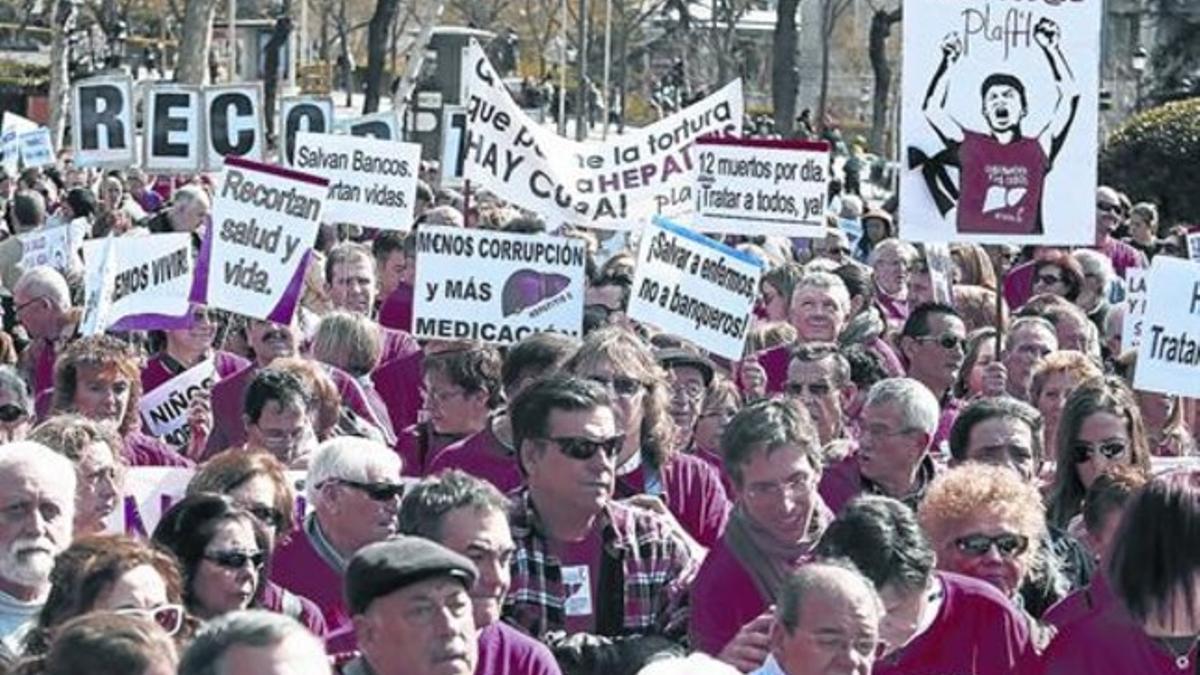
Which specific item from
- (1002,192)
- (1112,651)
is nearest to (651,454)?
(1112,651)

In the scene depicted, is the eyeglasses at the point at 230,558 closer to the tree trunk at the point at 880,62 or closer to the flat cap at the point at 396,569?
the flat cap at the point at 396,569

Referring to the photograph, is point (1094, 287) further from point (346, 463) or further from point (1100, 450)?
point (346, 463)

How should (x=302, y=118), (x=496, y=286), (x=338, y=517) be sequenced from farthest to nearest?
(x=302, y=118) → (x=496, y=286) → (x=338, y=517)

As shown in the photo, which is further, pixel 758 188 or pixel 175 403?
pixel 758 188

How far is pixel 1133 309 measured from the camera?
14344mm

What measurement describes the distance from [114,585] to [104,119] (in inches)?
594

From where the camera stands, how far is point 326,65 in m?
68.9

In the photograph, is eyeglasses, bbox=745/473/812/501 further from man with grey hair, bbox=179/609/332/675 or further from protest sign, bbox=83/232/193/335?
protest sign, bbox=83/232/193/335

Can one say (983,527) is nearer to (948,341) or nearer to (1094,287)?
(948,341)

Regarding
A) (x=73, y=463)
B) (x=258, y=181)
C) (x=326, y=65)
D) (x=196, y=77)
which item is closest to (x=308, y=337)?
(x=258, y=181)

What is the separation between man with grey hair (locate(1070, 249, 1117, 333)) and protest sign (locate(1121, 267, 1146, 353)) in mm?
994

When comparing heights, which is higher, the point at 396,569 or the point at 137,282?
the point at 137,282

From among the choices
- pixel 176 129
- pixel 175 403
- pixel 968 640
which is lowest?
pixel 968 640

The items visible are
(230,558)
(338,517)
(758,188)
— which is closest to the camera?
(230,558)
